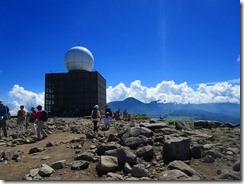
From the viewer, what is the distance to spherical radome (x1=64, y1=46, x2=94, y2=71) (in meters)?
42.7

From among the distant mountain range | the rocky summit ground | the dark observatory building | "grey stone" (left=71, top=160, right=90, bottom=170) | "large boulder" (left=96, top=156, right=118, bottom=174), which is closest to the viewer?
the rocky summit ground

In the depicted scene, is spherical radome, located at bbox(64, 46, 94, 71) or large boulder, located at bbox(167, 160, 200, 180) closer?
large boulder, located at bbox(167, 160, 200, 180)

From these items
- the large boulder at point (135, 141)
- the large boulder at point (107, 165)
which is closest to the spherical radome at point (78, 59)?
the large boulder at point (135, 141)

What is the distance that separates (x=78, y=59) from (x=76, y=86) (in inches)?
168

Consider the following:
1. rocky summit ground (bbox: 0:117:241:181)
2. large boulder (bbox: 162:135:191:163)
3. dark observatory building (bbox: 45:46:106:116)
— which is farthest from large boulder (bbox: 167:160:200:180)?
dark observatory building (bbox: 45:46:106:116)

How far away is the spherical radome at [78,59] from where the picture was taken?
42.7 meters

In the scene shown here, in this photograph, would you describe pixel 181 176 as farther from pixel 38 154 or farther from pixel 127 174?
pixel 38 154

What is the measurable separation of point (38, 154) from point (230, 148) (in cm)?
571

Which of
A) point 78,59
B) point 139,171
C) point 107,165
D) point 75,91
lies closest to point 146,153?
point 139,171

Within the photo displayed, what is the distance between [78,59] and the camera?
142 ft

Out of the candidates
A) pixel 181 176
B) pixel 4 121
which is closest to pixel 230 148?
pixel 181 176

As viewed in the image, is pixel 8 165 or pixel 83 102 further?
pixel 83 102

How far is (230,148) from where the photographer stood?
7102 mm

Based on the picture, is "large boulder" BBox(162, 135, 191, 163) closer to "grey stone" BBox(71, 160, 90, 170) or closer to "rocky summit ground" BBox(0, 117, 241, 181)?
"rocky summit ground" BBox(0, 117, 241, 181)
